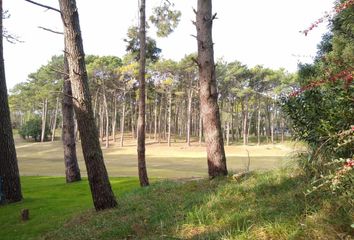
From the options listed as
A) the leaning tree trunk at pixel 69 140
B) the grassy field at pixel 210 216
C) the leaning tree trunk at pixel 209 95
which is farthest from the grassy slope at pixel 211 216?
the leaning tree trunk at pixel 69 140

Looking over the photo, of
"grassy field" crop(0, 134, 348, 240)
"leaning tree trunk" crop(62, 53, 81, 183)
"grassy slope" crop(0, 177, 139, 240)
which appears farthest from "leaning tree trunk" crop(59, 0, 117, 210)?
"leaning tree trunk" crop(62, 53, 81, 183)

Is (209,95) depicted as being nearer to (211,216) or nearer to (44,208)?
(211,216)

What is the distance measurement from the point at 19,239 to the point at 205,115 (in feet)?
15.6

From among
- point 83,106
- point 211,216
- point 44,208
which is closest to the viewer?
point 211,216

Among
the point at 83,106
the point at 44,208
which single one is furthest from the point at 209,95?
the point at 44,208

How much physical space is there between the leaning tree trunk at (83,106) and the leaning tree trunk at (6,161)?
5.59 m

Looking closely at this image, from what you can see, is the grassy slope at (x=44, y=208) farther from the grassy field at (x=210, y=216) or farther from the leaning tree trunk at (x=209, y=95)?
the leaning tree trunk at (x=209, y=95)

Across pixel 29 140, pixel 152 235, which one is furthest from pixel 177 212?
pixel 29 140

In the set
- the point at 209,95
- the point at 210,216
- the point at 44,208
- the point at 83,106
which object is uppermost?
the point at 209,95

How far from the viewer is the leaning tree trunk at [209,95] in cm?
910

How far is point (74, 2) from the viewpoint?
326 inches

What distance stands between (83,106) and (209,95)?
115 inches

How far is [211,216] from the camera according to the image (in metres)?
5.38

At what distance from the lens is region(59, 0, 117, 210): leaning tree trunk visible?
26.8 feet
